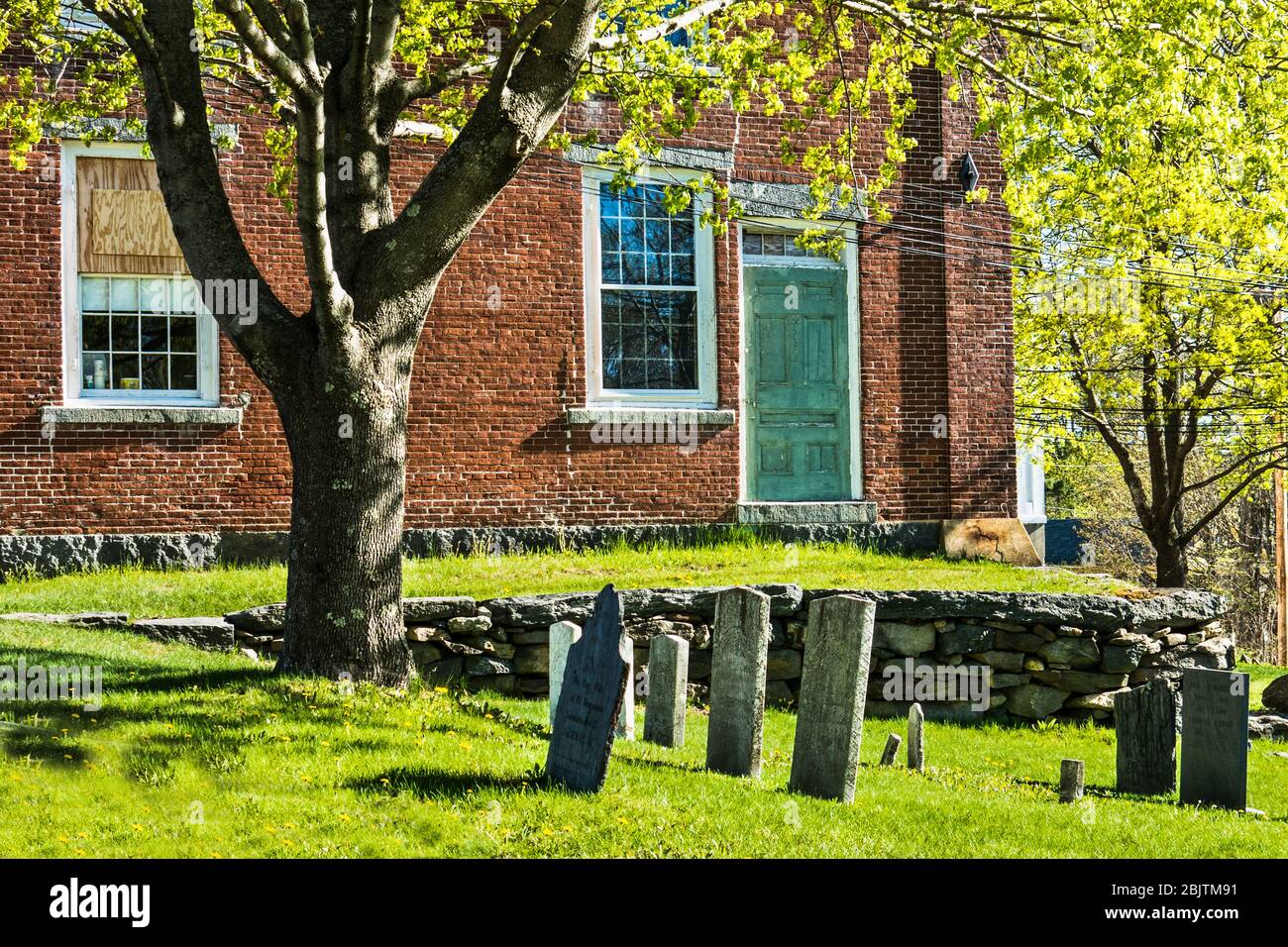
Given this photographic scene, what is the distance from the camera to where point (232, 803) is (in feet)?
19.5

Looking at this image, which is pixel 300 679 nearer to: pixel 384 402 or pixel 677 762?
pixel 384 402

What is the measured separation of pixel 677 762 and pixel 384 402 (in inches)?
119

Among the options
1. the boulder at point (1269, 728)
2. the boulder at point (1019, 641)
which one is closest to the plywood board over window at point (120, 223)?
the boulder at point (1019, 641)

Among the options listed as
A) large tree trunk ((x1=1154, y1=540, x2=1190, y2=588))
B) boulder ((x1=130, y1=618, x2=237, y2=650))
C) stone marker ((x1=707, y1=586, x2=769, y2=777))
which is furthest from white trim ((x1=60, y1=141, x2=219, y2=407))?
large tree trunk ((x1=1154, y1=540, x2=1190, y2=588))

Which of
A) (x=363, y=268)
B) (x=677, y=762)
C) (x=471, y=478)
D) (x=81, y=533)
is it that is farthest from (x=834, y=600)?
(x=81, y=533)

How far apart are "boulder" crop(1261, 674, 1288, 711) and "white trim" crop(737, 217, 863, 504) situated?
5.05 metres

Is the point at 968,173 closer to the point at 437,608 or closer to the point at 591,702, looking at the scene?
the point at 437,608

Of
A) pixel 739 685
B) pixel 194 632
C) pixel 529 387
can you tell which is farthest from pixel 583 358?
pixel 739 685

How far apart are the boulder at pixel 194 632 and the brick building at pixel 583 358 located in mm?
3050

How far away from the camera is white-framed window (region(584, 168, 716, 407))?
1473cm

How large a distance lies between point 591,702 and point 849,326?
994 cm

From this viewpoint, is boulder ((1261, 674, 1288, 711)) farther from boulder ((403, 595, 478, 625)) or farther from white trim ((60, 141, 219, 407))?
white trim ((60, 141, 219, 407))

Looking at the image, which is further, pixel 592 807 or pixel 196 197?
pixel 196 197

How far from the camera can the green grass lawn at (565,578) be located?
457 inches
